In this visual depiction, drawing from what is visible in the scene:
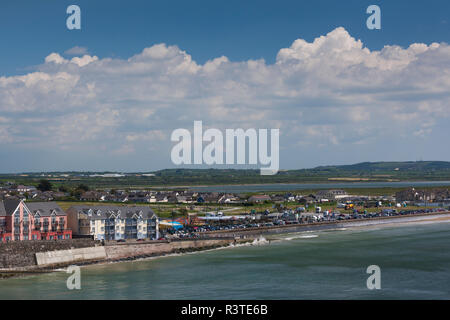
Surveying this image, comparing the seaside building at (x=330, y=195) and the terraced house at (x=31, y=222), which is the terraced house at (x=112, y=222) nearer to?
the terraced house at (x=31, y=222)

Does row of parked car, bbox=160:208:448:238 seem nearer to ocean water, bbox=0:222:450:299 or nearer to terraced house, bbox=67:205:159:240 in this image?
terraced house, bbox=67:205:159:240

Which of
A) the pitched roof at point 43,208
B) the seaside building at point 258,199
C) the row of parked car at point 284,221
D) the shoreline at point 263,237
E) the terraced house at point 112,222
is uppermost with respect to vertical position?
the pitched roof at point 43,208

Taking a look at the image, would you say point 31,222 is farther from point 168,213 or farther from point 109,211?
point 168,213

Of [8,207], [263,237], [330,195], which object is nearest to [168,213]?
[263,237]

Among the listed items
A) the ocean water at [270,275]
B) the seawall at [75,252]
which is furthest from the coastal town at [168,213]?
the ocean water at [270,275]

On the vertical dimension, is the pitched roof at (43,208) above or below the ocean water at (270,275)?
above
